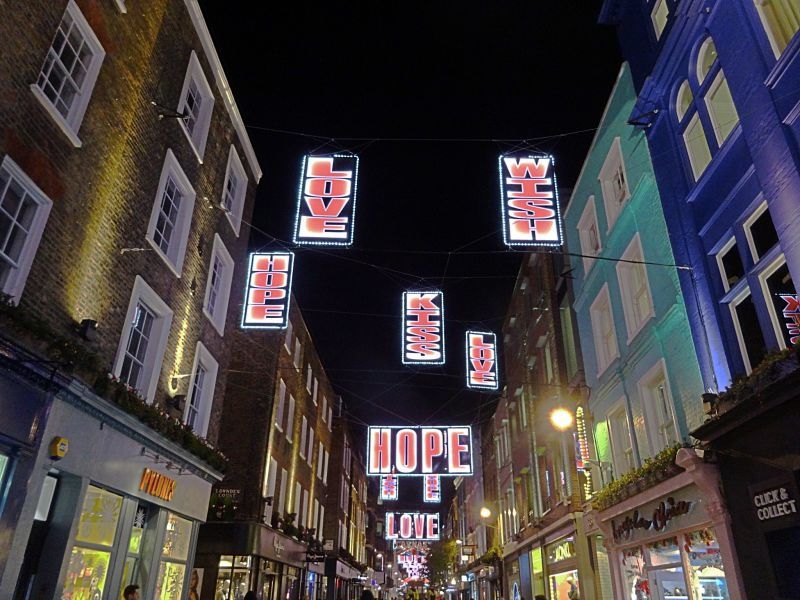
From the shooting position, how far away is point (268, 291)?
16.4 metres

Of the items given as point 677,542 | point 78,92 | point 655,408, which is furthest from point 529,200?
point 78,92

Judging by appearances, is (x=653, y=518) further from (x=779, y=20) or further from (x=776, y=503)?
(x=779, y=20)

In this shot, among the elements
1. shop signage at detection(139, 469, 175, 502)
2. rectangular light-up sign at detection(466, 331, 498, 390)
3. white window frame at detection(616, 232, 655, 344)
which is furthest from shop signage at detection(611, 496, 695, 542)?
shop signage at detection(139, 469, 175, 502)

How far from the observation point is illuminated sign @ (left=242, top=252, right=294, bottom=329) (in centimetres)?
1585

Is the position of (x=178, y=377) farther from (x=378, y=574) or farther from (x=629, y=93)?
(x=378, y=574)

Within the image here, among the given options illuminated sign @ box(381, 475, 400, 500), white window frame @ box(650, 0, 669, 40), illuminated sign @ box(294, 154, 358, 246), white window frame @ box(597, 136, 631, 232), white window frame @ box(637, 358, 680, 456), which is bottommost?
white window frame @ box(637, 358, 680, 456)

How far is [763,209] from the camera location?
31.4 ft

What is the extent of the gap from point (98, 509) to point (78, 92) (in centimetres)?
766

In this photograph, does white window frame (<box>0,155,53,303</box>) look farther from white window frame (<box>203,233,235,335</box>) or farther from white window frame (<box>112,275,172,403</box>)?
white window frame (<box>203,233,235,335</box>)

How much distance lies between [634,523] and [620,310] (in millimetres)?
5603

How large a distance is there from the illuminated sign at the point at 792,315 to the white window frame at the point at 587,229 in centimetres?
873

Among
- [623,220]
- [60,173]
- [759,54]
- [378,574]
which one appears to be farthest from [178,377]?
[378,574]

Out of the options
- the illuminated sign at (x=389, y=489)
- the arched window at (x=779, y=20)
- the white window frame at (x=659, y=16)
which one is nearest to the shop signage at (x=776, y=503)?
the arched window at (x=779, y=20)

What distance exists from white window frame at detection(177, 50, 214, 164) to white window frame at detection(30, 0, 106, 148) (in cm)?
351
